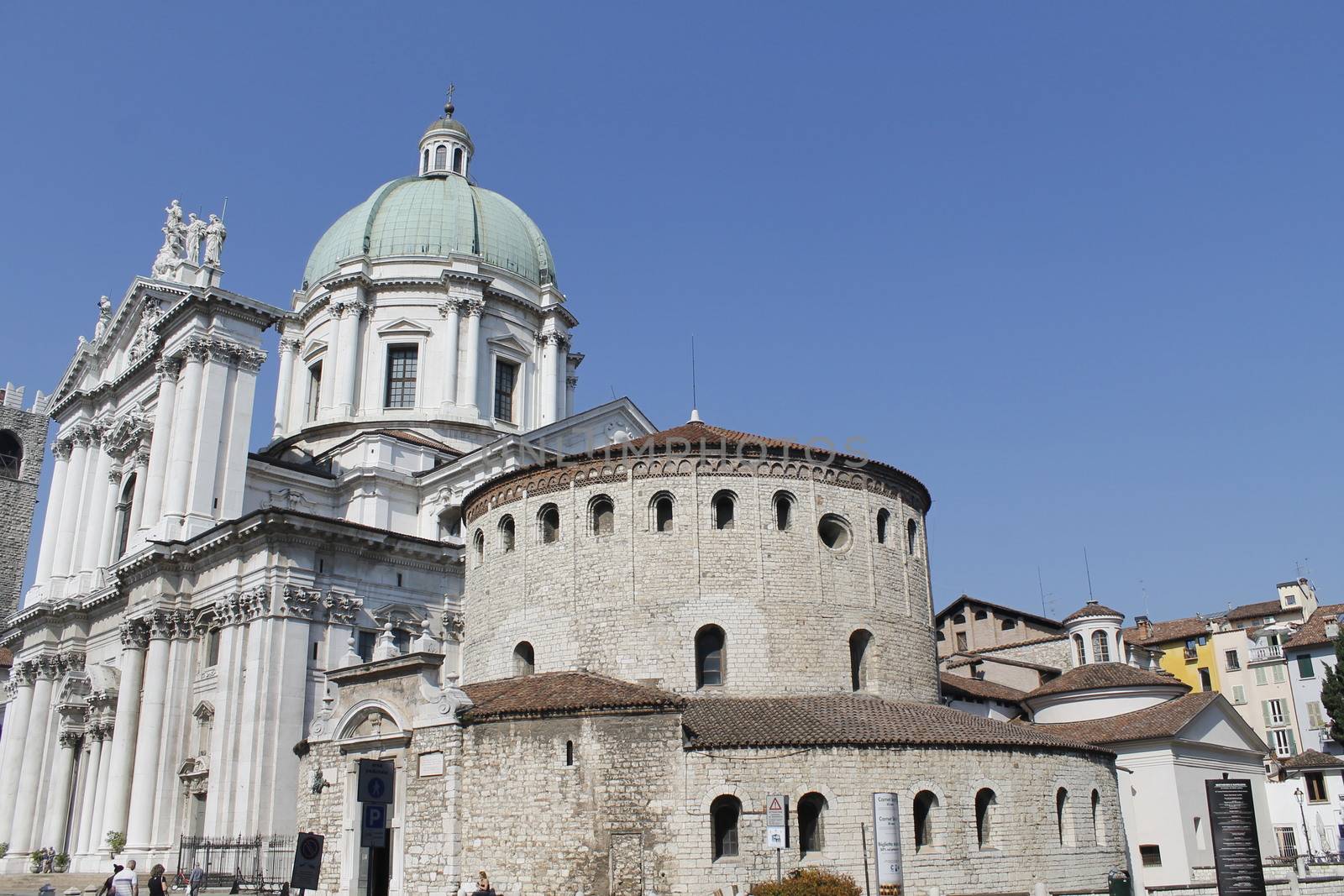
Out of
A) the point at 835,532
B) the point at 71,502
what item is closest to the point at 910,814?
the point at 835,532

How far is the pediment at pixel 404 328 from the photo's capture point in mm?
49750

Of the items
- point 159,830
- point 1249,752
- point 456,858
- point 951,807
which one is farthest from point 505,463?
point 1249,752

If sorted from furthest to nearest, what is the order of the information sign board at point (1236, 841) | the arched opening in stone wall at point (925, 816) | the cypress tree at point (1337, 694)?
the cypress tree at point (1337, 694) → the arched opening in stone wall at point (925, 816) → the information sign board at point (1236, 841)

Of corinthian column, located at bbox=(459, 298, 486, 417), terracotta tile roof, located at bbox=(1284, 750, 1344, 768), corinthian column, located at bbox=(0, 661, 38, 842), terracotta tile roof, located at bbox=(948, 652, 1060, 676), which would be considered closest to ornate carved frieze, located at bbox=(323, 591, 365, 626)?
corinthian column, located at bbox=(459, 298, 486, 417)

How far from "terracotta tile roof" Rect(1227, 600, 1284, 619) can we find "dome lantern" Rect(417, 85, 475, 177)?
46061mm

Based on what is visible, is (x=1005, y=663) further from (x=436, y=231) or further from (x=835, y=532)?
(x=436, y=231)

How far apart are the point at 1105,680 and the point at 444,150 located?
38716 mm

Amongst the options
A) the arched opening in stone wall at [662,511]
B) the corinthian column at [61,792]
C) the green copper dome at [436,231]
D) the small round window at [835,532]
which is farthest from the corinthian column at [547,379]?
the small round window at [835,532]

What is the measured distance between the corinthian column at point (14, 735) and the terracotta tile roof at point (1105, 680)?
119ft

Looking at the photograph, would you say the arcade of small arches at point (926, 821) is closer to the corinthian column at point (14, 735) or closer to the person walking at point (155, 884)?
the person walking at point (155, 884)

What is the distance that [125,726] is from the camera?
37.1 metres

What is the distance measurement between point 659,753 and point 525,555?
25.3 feet

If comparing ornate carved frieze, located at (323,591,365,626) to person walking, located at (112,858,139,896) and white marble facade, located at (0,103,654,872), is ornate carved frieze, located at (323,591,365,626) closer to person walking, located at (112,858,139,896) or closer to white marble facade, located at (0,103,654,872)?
white marble facade, located at (0,103,654,872)

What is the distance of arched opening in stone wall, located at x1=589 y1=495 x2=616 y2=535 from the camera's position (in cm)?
2866
